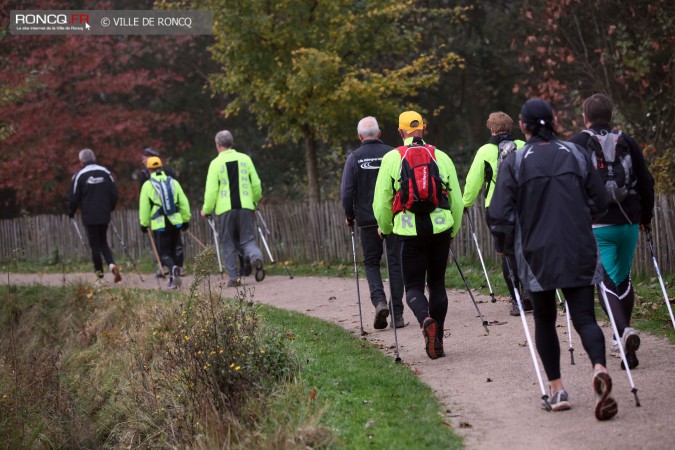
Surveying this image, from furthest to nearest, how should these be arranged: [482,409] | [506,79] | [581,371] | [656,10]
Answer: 1. [506,79]
2. [656,10]
3. [581,371]
4. [482,409]

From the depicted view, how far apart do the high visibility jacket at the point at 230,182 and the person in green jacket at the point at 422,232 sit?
633 centimetres

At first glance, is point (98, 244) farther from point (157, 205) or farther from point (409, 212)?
point (409, 212)

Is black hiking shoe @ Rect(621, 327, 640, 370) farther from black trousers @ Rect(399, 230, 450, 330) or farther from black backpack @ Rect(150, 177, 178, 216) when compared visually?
black backpack @ Rect(150, 177, 178, 216)

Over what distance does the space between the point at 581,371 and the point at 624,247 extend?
0.98 m

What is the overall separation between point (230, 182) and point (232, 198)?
227mm

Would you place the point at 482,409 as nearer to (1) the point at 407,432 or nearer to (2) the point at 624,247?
(1) the point at 407,432

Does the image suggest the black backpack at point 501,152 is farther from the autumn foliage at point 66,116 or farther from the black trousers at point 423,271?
the autumn foliage at point 66,116

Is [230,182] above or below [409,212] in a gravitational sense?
above

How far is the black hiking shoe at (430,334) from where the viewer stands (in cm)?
862

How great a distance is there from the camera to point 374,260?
11.0 m

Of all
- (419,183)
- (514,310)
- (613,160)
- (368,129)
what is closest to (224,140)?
(368,129)

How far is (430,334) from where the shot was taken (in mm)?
8656

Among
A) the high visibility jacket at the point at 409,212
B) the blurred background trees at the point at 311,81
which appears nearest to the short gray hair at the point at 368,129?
the high visibility jacket at the point at 409,212

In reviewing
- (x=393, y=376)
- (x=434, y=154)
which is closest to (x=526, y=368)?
(x=393, y=376)
